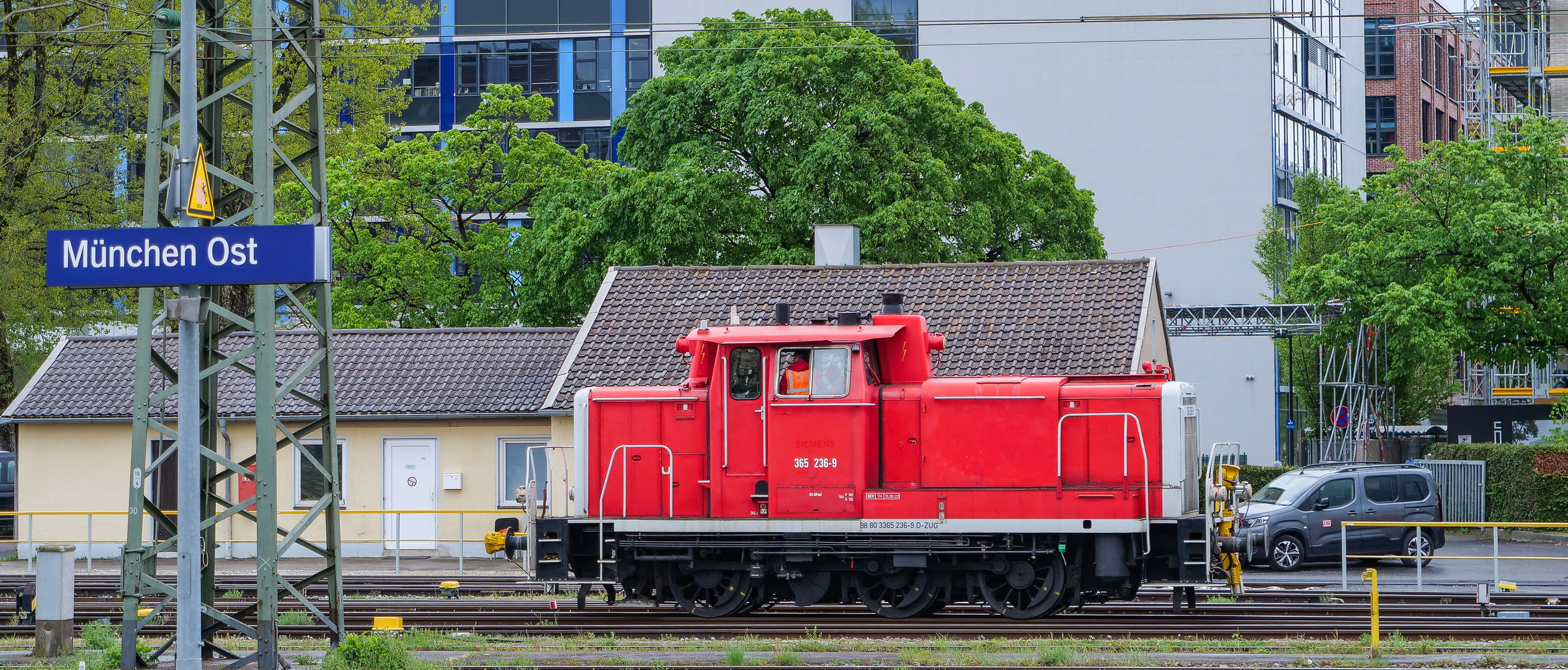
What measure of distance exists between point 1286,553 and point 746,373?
12647mm

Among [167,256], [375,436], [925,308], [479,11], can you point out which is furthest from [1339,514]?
[479,11]

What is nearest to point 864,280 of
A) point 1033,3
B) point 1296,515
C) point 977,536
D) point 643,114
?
point 1296,515

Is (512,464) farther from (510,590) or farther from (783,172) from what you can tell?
(783,172)

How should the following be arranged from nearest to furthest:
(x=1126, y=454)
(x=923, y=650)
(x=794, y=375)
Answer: (x=923, y=650)
(x=1126, y=454)
(x=794, y=375)

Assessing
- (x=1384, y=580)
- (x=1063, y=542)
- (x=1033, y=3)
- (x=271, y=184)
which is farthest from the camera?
(x=1033, y=3)

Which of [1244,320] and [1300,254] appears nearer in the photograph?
[1244,320]

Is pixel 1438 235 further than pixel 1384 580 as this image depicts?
Yes

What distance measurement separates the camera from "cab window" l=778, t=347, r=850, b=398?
15.4 m

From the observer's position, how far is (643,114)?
3556 centimetres

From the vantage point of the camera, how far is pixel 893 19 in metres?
56.2

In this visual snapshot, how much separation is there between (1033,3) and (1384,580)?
3568 cm

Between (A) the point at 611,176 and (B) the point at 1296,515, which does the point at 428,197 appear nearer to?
(A) the point at 611,176

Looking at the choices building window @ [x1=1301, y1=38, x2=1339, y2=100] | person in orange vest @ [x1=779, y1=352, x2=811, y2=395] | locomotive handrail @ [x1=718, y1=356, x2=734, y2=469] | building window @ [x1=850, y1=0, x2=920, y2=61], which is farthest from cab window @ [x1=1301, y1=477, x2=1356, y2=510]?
building window @ [x1=1301, y1=38, x2=1339, y2=100]

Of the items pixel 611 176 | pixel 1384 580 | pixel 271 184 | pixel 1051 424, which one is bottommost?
pixel 1384 580
